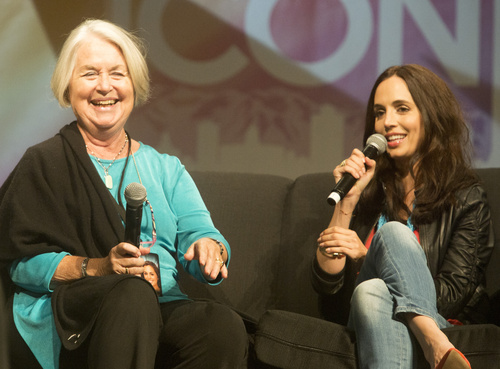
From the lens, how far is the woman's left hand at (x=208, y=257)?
1619mm

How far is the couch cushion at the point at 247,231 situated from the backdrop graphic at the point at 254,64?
0.36 m

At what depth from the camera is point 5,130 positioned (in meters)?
2.75

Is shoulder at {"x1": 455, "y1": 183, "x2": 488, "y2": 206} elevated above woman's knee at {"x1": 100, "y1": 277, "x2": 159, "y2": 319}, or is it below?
above

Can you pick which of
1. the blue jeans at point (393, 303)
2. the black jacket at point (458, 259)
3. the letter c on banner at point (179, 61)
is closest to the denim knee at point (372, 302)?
the blue jeans at point (393, 303)

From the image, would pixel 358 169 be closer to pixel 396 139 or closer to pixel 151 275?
pixel 396 139

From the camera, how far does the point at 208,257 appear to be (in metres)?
1.65

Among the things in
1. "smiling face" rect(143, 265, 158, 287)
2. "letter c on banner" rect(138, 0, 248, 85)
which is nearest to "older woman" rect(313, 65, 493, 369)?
"smiling face" rect(143, 265, 158, 287)

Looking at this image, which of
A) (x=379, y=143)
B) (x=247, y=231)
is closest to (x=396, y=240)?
(x=379, y=143)

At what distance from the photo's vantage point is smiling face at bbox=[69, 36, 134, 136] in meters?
1.93

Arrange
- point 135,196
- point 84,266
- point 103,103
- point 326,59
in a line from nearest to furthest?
point 135,196, point 84,266, point 103,103, point 326,59

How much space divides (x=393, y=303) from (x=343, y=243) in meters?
0.35

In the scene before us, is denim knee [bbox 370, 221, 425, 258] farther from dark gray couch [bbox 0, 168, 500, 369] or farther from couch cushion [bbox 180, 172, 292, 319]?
couch cushion [bbox 180, 172, 292, 319]

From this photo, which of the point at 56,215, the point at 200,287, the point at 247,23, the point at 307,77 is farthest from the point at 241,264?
the point at 247,23

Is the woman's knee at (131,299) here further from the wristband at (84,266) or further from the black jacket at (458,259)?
the black jacket at (458,259)
